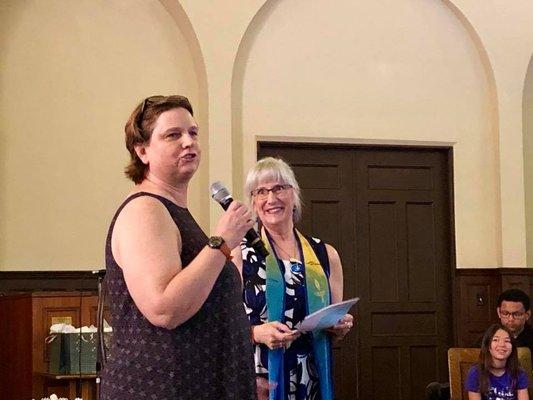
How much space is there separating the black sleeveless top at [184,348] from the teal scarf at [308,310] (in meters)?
0.80

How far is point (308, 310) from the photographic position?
2.83 meters

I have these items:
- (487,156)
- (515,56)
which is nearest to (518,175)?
(487,156)

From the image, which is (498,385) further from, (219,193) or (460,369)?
(219,193)

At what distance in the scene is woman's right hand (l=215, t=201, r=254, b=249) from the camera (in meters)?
1.91

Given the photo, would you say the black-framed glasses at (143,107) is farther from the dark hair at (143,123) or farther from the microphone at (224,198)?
the microphone at (224,198)

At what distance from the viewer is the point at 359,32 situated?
23.0 feet

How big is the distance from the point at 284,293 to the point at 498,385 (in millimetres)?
2427

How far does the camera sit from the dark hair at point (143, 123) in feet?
6.50

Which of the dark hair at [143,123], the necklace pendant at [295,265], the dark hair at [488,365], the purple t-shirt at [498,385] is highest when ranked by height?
the dark hair at [143,123]

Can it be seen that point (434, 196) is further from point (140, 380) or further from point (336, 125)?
point (140, 380)

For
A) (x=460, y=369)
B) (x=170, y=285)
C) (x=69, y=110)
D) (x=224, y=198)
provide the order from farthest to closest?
(x=69, y=110) < (x=460, y=369) < (x=224, y=198) < (x=170, y=285)

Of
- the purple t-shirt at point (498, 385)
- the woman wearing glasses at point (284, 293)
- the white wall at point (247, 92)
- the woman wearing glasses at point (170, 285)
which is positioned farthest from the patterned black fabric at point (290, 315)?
the white wall at point (247, 92)

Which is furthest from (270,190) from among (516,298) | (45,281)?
(45,281)

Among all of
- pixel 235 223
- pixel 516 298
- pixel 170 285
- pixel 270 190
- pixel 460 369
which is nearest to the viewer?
pixel 170 285
